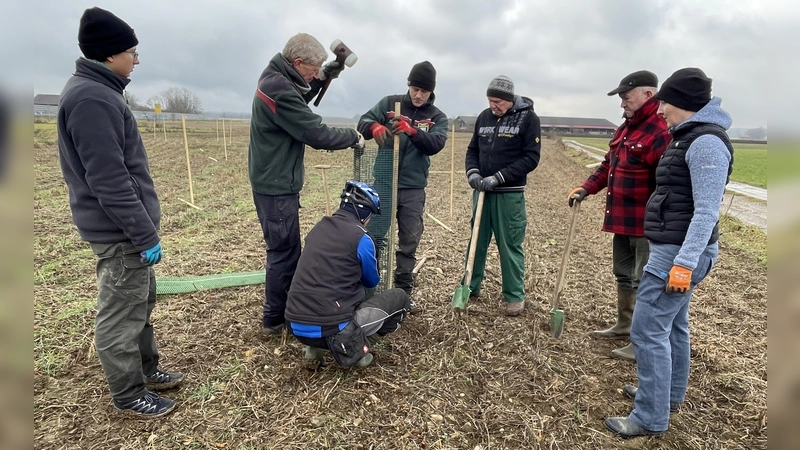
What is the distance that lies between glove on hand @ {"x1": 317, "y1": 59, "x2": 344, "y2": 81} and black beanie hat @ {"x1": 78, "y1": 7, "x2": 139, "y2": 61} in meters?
1.85

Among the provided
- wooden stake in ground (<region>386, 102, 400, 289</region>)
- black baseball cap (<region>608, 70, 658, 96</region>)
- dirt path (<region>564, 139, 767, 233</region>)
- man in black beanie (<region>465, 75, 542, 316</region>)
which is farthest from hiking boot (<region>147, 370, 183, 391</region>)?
dirt path (<region>564, 139, 767, 233</region>)

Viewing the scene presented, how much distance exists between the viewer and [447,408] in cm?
321

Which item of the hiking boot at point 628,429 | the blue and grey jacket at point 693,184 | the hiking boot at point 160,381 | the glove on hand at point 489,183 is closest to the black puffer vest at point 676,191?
the blue and grey jacket at point 693,184

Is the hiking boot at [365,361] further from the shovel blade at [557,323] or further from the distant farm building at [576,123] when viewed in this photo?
the distant farm building at [576,123]

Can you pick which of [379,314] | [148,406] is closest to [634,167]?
[379,314]

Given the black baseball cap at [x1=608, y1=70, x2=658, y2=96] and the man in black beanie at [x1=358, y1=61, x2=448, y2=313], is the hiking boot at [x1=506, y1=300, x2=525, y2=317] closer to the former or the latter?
the man in black beanie at [x1=358, y1=61, x2=448, y2=313]

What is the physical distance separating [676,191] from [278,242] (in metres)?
3.00

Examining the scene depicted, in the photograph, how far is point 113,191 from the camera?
2.55 metres

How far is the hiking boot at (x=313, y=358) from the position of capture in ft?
11.9

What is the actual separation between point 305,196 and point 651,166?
9.70m

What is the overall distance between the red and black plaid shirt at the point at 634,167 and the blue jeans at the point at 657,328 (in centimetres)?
105

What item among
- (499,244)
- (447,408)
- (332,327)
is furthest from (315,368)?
(499,244)

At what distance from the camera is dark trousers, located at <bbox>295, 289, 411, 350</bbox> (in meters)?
3.36

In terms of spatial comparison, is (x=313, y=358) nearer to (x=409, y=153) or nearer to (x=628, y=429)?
(x=409, y=153)
